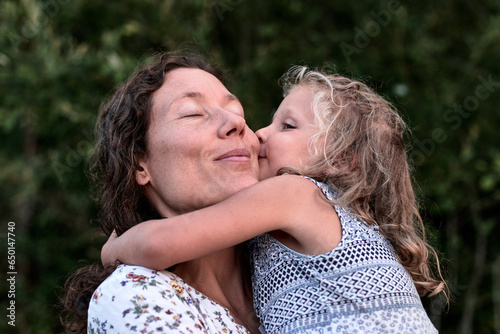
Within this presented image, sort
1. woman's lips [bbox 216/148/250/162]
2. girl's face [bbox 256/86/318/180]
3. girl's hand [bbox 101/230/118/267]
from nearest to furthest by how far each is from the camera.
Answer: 1. girl's hand [bbox 101/230/118/267]
2. woman's lips [bbox 216/148/250/162]
3. girl's face [bbox 256/86/318/180]

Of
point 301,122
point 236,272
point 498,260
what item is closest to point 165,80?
point 301,122

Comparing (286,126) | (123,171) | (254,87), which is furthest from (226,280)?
(254,87)

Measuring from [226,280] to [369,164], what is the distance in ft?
2.23

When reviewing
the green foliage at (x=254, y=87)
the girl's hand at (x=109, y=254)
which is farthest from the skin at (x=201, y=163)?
the green foliage at (x=254, y=87)

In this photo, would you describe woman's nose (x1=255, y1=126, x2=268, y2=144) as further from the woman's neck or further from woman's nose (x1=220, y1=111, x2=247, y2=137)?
the woman's neck

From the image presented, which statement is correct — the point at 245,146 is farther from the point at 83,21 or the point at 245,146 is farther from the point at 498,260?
the point at 498,260

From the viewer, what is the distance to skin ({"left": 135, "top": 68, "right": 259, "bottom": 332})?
212 centimetres

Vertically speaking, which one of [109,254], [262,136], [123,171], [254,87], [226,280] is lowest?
[254,87]

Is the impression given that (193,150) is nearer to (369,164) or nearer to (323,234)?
(323,234)

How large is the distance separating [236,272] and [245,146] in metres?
0.47

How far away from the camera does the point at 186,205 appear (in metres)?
2.15

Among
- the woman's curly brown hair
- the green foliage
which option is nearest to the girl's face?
the woman's curly brown hair

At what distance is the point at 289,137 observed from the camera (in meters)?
2.41

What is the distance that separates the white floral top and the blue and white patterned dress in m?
0.23
